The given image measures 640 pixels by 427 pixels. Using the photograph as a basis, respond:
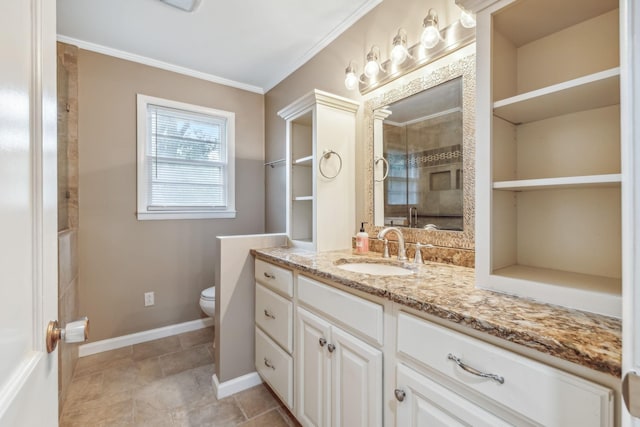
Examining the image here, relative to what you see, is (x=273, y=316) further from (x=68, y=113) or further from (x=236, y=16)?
(x=68, y=113)

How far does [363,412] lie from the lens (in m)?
1.09

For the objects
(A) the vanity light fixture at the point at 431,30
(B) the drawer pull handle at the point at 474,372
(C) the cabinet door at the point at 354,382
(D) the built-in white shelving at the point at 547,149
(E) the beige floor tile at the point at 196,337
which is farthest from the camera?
(E) the beige floor tile at the point at 196,337

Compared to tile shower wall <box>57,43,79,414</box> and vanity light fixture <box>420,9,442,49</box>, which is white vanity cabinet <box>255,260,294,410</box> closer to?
tile shower wall <box>57,43,79,414</box>

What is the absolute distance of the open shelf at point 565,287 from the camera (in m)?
0.76

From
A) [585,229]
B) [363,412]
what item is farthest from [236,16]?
[363,412]

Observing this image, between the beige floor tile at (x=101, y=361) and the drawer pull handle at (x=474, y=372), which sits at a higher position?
the drawer pull handle at (x=474, y=372)

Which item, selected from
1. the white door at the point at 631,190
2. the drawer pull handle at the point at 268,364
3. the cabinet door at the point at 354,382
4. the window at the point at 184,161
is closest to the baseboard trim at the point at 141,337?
the window at the point at 184,161

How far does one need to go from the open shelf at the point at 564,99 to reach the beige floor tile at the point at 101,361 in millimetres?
2907

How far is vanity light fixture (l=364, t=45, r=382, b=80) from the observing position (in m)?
1.76

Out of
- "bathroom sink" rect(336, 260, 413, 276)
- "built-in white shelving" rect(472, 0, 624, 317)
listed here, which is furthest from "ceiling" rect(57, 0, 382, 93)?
"bathroom sink" rect(336, 260, 413, 276)

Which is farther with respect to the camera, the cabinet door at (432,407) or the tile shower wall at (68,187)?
the tile shower wall at (68,187)

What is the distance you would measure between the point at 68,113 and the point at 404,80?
7.98ft

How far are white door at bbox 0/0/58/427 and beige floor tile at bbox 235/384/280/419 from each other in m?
1.28

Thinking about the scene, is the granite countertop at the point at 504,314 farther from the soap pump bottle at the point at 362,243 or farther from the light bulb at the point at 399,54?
the light bulb at the point at 399,54
